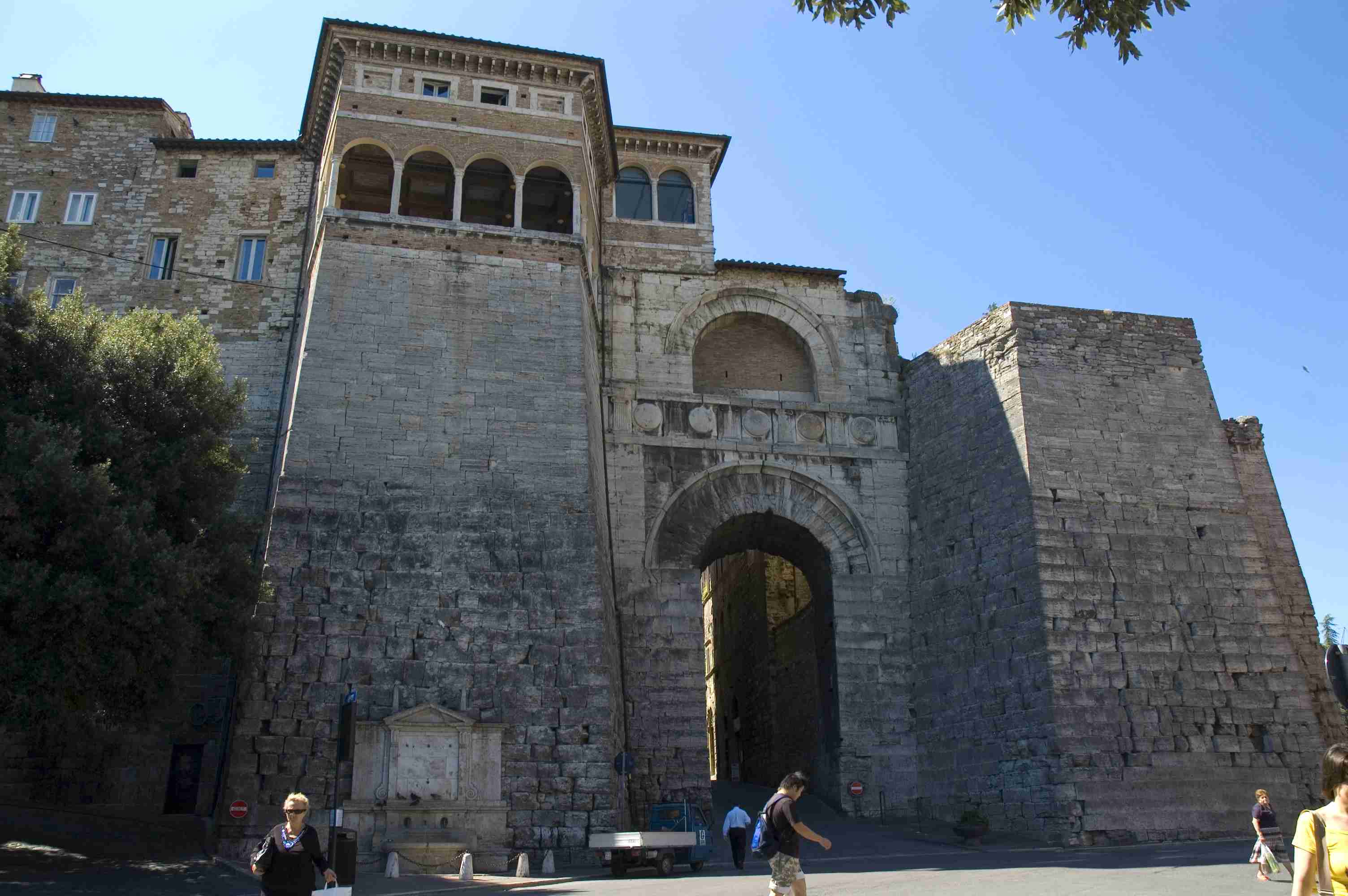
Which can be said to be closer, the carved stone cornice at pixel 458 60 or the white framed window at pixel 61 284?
the carved stone cornice at pixel 458 60

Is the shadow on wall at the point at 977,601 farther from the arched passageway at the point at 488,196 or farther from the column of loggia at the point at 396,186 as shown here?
the column of loggia at the point at 396,186

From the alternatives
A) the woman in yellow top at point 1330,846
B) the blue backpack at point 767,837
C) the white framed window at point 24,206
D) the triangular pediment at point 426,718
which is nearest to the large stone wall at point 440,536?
the triangular pediment at point 426,718

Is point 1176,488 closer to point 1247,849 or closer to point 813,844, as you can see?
point 1247,849

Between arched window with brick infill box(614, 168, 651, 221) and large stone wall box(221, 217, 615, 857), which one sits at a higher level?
arched window with brick infill box(614, 168, 651, 221)

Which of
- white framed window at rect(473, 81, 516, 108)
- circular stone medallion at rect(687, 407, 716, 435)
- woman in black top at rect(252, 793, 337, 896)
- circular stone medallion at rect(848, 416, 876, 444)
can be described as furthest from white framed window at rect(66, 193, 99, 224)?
woman in black top at rect(252, 793, 337, 896)

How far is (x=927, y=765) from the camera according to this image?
19594 mm

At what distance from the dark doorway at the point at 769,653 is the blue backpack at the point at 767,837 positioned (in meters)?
13.1

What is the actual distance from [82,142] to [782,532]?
57.6ft

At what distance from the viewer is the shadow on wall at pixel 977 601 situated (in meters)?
17.4

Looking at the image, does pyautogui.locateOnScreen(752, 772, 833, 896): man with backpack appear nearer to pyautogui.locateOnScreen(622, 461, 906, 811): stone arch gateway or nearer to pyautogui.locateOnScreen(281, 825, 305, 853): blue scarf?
pyautogui.locateOnScreen(281, 825, 305, 853): blue scarf

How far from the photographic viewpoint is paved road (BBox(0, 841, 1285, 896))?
10.6 m

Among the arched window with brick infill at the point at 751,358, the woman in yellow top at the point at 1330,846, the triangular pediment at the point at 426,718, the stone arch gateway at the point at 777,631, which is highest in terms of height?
the arched window with brick infill at the point at 751,358

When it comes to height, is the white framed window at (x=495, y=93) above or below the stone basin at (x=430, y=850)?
above

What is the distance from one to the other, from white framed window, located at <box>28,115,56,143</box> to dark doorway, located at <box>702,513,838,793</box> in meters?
17.0
